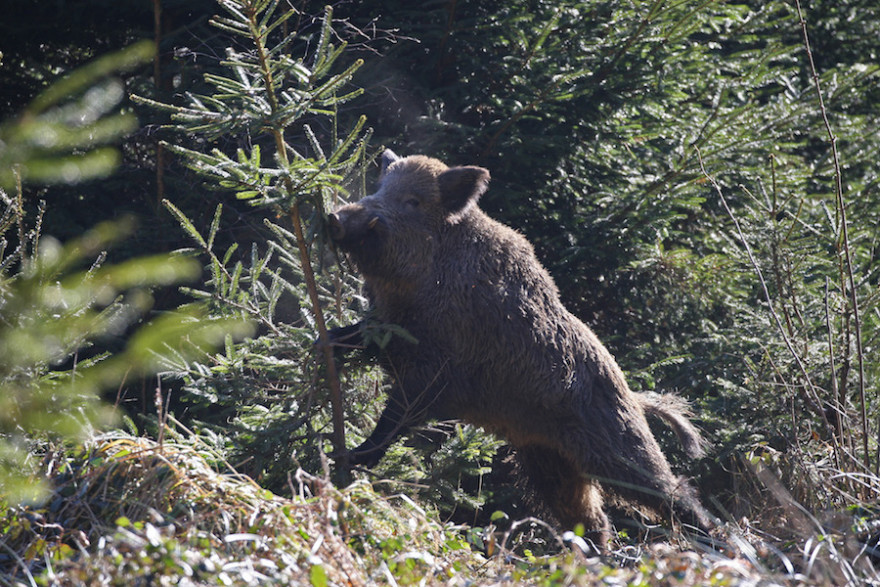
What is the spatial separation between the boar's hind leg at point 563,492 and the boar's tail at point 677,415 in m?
0.64

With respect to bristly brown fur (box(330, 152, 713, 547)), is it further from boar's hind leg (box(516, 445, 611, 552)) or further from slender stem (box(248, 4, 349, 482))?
slender stem (box(248, 4, 349, 482))

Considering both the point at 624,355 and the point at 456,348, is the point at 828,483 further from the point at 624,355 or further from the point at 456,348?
the point at 624,355

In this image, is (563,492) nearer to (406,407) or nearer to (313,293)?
(406,407)

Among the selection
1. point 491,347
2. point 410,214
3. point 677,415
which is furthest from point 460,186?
point 677,415

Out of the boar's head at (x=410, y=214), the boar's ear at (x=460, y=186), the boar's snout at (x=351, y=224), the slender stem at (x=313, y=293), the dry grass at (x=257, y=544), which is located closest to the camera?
the dry grass at (x=257, y=544)

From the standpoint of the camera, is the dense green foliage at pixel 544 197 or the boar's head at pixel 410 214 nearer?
the boar's head at pixel 410 214

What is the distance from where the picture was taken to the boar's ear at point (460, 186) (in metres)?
5.08

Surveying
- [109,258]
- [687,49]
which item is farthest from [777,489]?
[109,258]

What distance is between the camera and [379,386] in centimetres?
532

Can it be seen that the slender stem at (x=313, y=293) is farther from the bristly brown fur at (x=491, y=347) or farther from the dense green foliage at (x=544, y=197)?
the bristly brown fur at (x=491, y=347)

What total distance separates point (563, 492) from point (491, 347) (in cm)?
114

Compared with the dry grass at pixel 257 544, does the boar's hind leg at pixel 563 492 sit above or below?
below

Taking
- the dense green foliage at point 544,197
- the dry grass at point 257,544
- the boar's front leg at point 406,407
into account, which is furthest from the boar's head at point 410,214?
the dry grass at point 257,544

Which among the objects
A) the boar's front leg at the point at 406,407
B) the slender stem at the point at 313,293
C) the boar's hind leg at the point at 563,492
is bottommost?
the boar's hind leg at the point at 563,492
